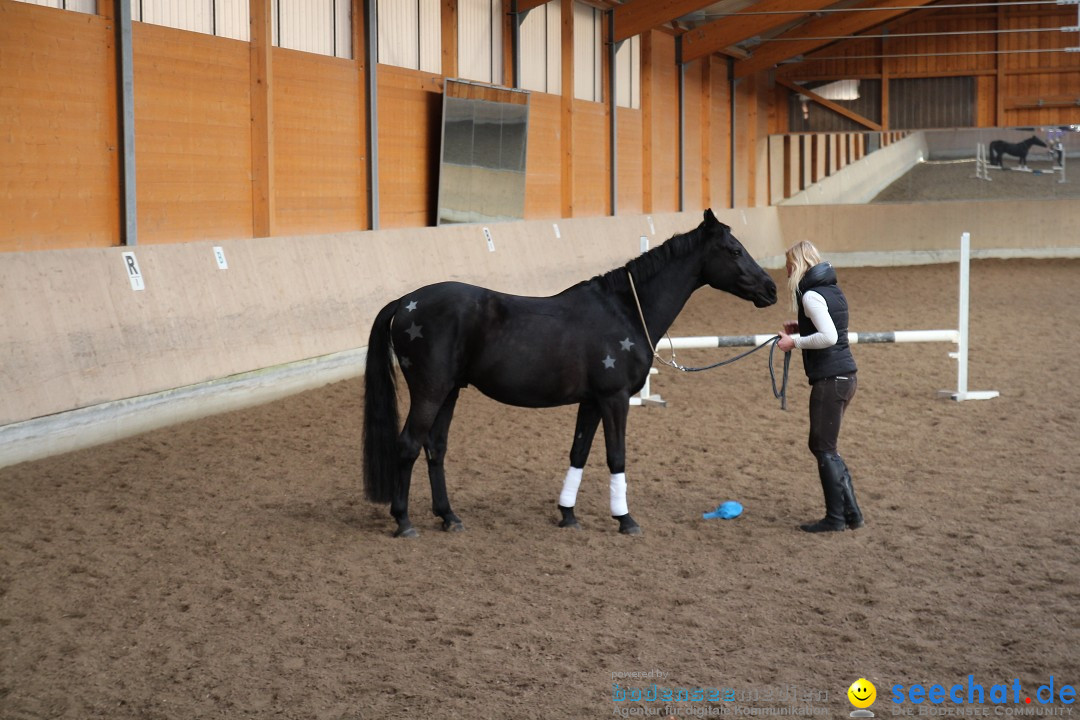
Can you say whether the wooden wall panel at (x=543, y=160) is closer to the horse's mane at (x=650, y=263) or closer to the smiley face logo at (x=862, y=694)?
the horse's mane at (x=650, y=263)

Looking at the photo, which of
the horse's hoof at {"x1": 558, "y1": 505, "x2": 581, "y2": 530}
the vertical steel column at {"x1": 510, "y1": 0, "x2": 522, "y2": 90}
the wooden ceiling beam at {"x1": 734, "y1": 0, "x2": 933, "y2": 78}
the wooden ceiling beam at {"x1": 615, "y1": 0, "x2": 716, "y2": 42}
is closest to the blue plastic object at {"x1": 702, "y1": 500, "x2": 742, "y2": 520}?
the horse's hoof at {"x1": 558, "y1": 505, "x2": 581, "y2": 530}

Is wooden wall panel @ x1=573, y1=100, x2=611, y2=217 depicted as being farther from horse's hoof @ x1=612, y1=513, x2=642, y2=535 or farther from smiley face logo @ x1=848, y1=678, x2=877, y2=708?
smiley face logo @ x1=848, y1=678, x2=877, y2=708

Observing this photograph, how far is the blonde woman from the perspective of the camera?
5.90 metres

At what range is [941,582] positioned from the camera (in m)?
5.10

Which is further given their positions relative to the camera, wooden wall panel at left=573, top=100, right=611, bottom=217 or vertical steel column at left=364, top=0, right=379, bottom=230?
wooden wall panel at left=573, top=100, right=611, bottom=217

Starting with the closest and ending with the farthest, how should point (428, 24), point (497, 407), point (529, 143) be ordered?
point (497, 407) → point (428, 24) → point (529, 143)

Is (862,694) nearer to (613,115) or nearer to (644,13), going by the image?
(613,115)

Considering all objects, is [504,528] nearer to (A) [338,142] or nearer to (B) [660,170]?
(A) [338,142]

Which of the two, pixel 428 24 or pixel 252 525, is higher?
pixel 428 24

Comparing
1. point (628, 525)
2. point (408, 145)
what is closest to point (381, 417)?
point (628, 525)

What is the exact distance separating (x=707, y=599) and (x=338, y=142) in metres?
7.62

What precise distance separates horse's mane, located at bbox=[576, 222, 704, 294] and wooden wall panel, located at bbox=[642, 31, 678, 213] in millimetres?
13890

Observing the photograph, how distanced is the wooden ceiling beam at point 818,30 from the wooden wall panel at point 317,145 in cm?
1302

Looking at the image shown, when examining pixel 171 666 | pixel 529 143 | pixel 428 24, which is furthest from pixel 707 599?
pixel 529 143
